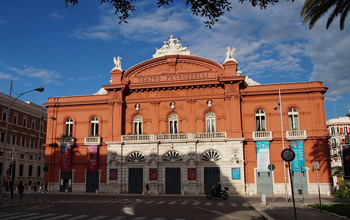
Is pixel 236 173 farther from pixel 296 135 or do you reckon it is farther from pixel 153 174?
pixel 153 174

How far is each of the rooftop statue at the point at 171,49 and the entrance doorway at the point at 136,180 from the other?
605 inches

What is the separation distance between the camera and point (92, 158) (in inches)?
1539

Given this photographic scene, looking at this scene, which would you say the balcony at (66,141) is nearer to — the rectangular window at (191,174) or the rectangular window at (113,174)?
the rectangular window at (113,174)

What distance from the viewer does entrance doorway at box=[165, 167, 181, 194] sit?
3615cm

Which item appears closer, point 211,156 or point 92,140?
point 211,156

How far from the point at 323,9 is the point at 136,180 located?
27.2 meters

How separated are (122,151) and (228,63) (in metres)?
16.9

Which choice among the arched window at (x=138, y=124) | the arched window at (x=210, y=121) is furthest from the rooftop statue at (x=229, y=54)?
the arched window at (x=138, y=124)

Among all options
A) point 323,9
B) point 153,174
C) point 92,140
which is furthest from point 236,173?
point 323,9

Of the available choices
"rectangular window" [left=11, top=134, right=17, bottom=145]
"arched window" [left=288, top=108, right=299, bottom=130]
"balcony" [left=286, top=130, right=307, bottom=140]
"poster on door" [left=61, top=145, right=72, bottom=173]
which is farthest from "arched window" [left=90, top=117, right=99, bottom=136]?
"arched window" [left=288, top=108, right=299, bottom=130]

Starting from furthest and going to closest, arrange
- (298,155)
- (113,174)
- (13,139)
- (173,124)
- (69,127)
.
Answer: (13,139)
(69,127)
(173,124)
(113,174)
(298,155)

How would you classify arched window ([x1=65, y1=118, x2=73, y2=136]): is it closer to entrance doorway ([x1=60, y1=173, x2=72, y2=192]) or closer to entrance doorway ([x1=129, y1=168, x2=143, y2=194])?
entrance doorway ([x1=60, y1=173, x2=72, y2=192])

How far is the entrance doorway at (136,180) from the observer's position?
1463 inches

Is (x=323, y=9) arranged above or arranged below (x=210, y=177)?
above
